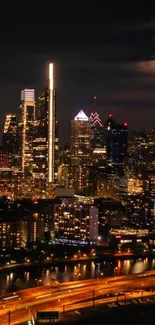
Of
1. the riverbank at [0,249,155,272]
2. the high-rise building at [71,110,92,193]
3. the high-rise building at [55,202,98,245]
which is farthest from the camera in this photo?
the high-rise building at [71,110,92,193]

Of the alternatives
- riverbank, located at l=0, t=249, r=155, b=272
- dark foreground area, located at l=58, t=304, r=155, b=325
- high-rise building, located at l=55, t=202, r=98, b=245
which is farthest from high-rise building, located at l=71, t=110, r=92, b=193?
dark foreground area, located at l=58, t=304, r=155, b=325

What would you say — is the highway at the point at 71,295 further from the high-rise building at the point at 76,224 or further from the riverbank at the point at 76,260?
the high-rise building at the point at 76,224

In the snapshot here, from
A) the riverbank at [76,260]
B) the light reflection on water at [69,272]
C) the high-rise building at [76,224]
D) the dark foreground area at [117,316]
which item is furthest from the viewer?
the high-rise building at [76,224]

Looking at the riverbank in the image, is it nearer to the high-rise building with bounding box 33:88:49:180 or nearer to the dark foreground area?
the dark foreground area

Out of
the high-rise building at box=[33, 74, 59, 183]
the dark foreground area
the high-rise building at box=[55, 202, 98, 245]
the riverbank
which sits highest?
the high-rise building at box=[33, 74, 59, 183]

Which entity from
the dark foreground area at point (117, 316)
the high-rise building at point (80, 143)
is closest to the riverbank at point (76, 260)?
the dark foreground area at point (117, 316)

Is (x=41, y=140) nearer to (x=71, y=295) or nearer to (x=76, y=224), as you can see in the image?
(x=76, y=224)

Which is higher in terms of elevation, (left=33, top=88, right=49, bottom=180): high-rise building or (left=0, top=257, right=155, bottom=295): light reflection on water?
(left=33, top=88, right=49, bottom=180): high-rise building

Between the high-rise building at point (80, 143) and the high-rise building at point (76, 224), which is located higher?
the high-rise building at point (80, 143)
